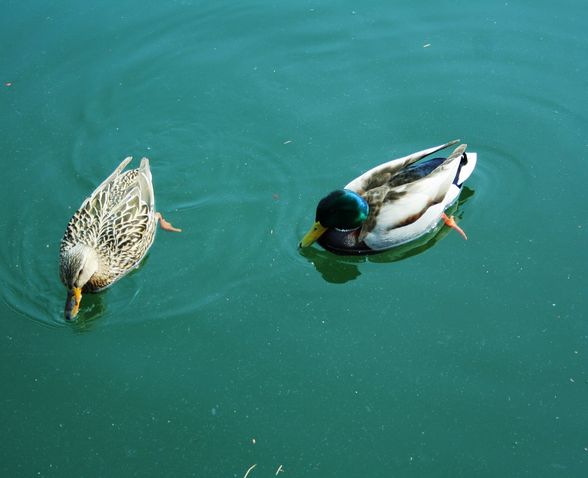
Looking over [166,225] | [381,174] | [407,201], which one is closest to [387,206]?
[407,201]

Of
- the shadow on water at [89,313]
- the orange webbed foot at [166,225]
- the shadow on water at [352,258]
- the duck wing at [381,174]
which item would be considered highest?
the duck wing at [381,174]

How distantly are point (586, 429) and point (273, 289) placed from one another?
7.03 feet

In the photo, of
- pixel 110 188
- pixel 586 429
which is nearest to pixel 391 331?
pixel 586 429

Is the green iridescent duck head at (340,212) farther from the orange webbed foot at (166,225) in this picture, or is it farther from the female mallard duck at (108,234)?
the female mallard duck at (108,234)

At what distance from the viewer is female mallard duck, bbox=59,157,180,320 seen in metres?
→ 4.68

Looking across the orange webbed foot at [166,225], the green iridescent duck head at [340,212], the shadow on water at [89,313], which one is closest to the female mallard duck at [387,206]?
the green iridescent duck head at [340,212]

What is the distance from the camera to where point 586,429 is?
4156mm

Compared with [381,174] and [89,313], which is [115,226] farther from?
[381,174]

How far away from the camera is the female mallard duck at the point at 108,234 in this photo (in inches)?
184

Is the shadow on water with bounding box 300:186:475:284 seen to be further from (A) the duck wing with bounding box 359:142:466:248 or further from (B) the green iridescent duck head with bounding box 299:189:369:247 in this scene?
(B) the green iridescent duck head with bounding box 299:189:369:247

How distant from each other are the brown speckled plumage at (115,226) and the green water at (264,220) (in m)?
0.18

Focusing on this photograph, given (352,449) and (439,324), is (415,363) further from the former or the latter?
(352,449)

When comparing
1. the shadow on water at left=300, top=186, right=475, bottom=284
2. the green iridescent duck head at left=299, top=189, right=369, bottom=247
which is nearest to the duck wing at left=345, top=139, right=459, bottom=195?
the green iridescent duck head at left=299, top=189, right=369, bottom=247

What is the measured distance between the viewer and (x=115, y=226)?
4996 millimetres
